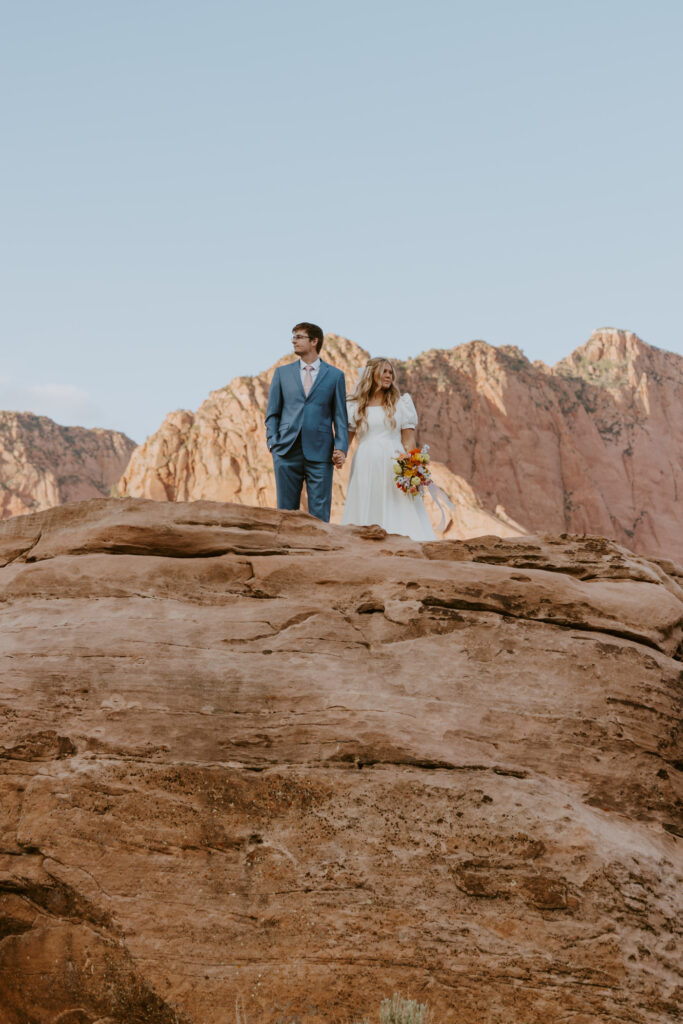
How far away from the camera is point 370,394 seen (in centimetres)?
1067

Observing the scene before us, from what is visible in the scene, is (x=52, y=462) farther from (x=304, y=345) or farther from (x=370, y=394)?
(x=304, y=345)

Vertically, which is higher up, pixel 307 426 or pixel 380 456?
pixel 307 426

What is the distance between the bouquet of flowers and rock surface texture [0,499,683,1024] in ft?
10.1

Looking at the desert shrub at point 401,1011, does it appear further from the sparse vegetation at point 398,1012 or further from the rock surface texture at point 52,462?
the rock surface texture at point 52,462

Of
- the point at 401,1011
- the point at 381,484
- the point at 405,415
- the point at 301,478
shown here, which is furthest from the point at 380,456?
the point at 401,1011

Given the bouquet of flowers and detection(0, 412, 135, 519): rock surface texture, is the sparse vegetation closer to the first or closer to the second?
the bouquet of flowers

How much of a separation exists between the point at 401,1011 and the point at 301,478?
5.40 metres

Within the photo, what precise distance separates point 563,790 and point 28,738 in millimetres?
3586

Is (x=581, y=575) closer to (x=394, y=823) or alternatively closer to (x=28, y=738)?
(x=394, y=823)

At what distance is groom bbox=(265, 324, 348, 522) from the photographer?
9352mm

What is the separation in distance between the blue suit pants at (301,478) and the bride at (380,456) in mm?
1284

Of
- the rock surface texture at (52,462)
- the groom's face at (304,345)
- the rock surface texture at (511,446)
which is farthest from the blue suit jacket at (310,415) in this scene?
the rock surface texture at (52,462)

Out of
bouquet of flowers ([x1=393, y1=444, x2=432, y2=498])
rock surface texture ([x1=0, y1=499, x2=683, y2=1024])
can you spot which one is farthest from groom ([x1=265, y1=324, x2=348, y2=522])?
rock surface texture ([x1=0, y1=499, x2=683, y2=1024])

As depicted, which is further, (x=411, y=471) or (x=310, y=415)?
(x=411, y=471)
